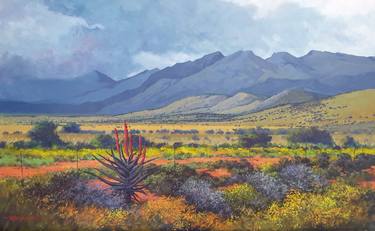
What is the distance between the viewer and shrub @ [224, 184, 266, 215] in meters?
13.6

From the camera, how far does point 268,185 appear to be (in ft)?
48.0

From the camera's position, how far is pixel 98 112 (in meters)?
19.2

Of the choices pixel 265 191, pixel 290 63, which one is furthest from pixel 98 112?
pixel 290 63

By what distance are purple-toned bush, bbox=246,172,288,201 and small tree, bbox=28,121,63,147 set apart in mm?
6923

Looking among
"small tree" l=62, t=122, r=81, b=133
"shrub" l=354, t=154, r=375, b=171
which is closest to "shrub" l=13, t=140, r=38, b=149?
"small tree" l=62, t=122, r=81, b=133

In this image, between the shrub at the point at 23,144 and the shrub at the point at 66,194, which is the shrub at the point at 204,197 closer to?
the shrub at the point at 66,194

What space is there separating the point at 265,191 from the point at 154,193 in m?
2.92

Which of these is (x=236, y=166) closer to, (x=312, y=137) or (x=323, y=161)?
(x=323, y=161)

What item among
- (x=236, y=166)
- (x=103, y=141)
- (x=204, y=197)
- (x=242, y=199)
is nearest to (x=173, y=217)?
(x=204, y=197)

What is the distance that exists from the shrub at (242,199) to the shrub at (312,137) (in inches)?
296

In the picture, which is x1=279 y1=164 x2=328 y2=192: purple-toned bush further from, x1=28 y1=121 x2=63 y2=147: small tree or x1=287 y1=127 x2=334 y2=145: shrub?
x1=28 y1=121 x2=63 y2=147: small tree

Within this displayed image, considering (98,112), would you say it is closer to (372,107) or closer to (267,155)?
(267,155)

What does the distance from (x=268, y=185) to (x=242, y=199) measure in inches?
42.3

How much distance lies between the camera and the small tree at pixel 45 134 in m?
18.1
